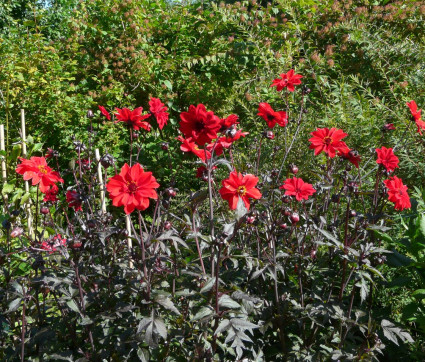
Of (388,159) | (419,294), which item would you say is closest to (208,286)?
(388,159)

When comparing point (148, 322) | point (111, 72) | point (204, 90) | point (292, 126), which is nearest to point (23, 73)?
point (111, 72)

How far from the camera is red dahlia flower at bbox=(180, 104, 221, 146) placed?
60.4 inches

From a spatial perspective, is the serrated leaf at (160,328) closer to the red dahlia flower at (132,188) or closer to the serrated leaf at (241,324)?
the serrated leaf at (241,324)

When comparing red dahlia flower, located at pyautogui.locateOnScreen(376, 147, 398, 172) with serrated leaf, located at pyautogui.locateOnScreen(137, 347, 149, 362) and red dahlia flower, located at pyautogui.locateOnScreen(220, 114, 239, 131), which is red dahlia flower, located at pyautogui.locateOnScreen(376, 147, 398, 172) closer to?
red dahlia flower, located at pyautogui.locateOnScreen(220, 114, 239, 131)

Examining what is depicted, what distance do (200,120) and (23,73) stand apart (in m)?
3.70

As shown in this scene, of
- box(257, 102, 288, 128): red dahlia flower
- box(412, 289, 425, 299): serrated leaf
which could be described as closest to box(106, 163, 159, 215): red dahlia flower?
box(257, 102, 288, 128): red dahlia flower

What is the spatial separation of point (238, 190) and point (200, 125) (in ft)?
0.92

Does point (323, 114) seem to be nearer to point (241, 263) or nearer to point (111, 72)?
point (241, 263)

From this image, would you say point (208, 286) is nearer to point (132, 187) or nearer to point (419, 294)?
point (132, 187)

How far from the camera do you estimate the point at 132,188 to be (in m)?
1.49

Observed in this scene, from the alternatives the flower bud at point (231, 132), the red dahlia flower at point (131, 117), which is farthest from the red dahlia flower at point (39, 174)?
the flower bud at point (231, 132)

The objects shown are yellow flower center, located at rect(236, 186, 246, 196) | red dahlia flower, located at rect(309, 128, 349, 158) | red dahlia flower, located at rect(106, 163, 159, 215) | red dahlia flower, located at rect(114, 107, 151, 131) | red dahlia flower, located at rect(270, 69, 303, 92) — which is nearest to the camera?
red dahlia flower, located at rect(106, 163, 159, 215)

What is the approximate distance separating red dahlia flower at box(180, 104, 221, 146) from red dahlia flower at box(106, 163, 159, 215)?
0.76ft

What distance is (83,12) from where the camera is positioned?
5.64m
